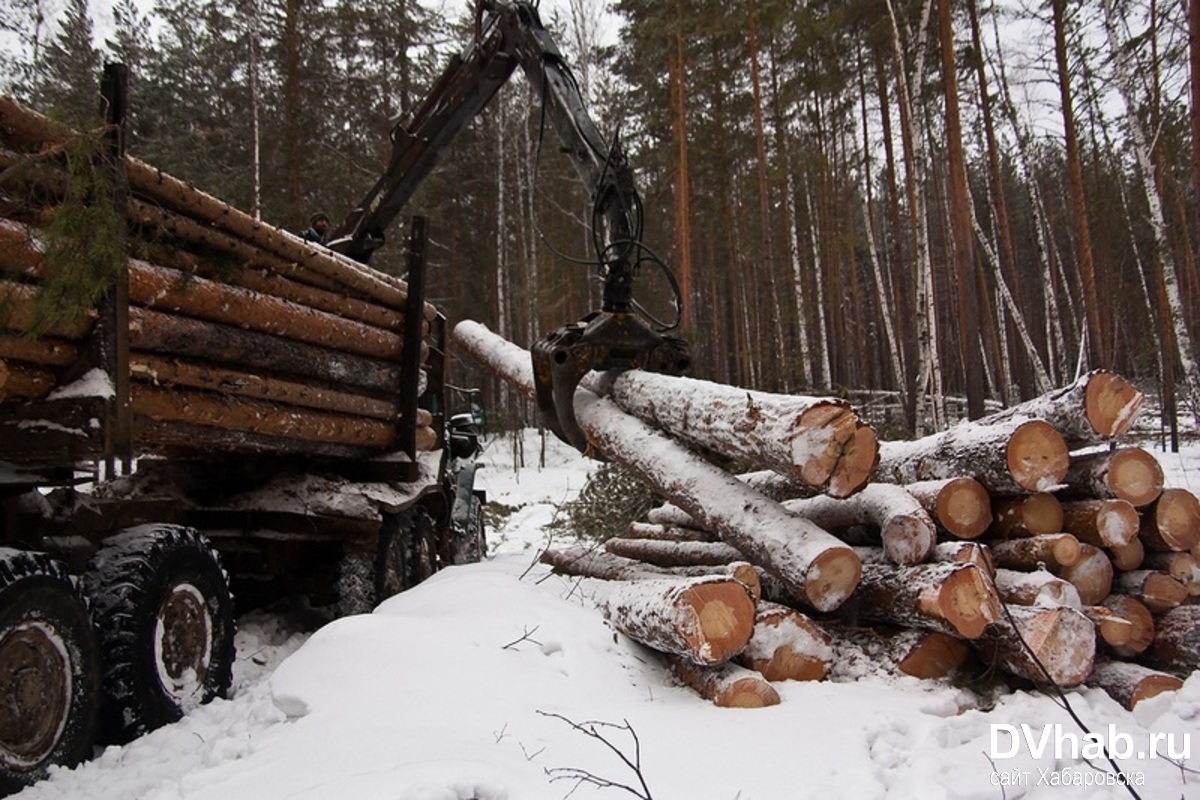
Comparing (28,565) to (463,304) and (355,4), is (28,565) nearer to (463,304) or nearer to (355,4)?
(355,4)

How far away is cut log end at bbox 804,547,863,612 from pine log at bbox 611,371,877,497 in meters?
0.30

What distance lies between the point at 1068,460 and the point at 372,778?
365 cm

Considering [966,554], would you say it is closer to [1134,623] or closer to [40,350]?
[1134,623]

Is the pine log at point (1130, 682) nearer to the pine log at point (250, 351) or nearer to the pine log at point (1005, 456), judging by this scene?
the pine log at point (1005, 456)

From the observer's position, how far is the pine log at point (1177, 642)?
3.71m

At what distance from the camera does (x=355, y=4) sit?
722 inches

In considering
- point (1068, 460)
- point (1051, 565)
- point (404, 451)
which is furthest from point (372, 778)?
point (404, 451)

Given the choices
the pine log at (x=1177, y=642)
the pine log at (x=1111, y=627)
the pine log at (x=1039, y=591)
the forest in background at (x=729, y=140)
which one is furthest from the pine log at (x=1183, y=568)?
the forest in background at (x=729, y=140)

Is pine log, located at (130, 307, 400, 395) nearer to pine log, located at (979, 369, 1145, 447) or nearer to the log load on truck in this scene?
the log load on truck

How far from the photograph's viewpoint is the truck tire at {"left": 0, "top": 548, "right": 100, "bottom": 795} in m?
2.66

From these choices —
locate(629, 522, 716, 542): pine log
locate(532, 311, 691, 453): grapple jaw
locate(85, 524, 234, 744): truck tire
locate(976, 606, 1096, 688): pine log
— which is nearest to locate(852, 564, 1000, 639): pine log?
locate(976, 606, 1096, 688): pine log

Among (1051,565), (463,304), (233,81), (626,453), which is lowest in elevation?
(1051,565)

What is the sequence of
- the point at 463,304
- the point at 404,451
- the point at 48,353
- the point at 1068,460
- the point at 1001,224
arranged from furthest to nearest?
the point at 463,304 < the point at 1001,224 < the point at 404,451 < the point at 1068,460 < the point at 48,353

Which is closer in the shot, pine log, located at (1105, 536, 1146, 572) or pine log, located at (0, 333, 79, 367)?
pine log, located at (0, 333, 79, 367)
